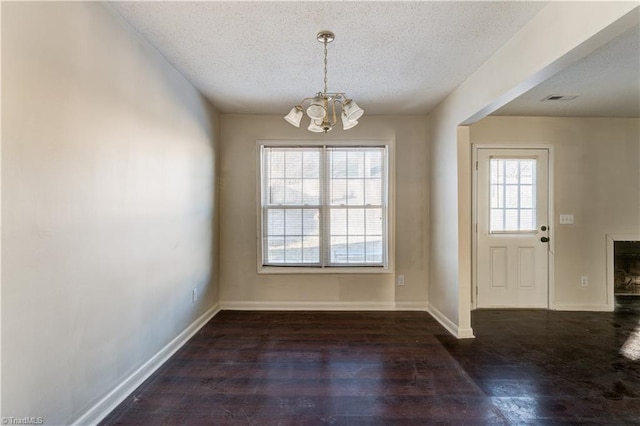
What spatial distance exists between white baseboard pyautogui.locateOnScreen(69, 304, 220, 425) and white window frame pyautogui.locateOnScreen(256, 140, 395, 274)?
124 centimetres

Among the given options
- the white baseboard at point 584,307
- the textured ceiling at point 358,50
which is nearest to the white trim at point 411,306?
the white baseboard at point 584,307

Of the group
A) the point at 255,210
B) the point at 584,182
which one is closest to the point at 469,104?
the point at 584,182

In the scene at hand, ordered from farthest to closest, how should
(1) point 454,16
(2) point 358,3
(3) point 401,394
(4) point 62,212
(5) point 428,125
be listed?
(5) point 428,125 < (3) point 401,394 < (1) point 454,16 < (2) point 358,3 < (4) point 62,212

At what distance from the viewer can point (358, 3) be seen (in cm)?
178

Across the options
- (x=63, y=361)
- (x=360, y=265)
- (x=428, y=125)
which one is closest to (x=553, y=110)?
(x=428, y=125)

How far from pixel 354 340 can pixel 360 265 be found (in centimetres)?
115

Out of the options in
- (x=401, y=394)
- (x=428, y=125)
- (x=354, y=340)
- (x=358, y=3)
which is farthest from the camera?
(x=428, y=125)

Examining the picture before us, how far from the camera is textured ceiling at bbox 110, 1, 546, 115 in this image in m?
1.83

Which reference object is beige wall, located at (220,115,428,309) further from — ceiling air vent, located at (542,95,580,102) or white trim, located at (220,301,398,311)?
ceiling air vent, located at (542,95,580,102)

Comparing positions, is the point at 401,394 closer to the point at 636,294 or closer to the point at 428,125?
the point at 428,125

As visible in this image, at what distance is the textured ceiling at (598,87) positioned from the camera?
2.28 m

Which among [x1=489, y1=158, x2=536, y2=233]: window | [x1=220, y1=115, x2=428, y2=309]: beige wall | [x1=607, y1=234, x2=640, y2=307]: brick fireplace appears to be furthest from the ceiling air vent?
[x1=607, y1=234, x2=640, y2=307]: brick fireplace

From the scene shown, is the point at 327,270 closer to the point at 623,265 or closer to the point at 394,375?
the point at 394,375

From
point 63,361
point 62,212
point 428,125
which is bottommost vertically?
point 63,361
